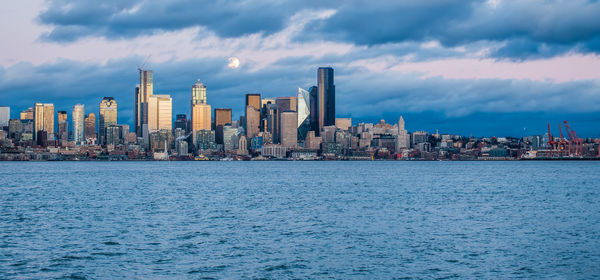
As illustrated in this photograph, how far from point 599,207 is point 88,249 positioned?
5184cm

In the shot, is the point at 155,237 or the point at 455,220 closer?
the point at 155,237

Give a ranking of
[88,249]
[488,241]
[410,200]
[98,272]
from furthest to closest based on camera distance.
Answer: [410,200] → [488,241] → [88,249] → [98,272]

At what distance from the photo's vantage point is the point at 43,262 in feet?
107

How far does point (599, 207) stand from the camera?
6412 centimetres

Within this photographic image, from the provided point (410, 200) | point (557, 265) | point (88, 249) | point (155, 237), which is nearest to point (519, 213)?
point (410, 200)

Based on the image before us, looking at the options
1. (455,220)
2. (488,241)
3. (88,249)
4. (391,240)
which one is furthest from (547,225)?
(88,249)

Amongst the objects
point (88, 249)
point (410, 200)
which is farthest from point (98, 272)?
point (410, 200)

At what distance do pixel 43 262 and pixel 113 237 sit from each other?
Answer: 352 inches

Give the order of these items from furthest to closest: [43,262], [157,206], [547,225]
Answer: [157,206]
[547,225]
[43,262]

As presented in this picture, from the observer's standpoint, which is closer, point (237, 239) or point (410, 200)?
point (237, 239)

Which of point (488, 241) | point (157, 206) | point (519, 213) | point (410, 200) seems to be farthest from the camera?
point (410, 200)

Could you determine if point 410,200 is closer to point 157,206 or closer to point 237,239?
point 157,206

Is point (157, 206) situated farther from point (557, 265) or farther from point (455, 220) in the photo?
point (557, 265)

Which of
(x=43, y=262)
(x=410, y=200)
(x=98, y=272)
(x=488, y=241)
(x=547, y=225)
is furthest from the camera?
(x=410, y=200)
